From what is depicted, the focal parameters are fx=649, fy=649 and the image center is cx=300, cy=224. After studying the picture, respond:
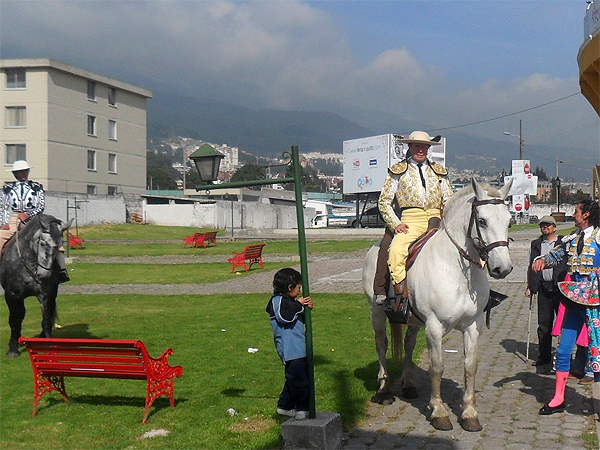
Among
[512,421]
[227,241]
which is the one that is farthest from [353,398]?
[227,241]

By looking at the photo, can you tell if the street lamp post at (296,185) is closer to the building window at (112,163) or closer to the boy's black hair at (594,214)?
the boy's black hair at (594,214)

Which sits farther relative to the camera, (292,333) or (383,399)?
(383,399)

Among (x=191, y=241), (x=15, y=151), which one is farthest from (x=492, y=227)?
(x=15, y=151)

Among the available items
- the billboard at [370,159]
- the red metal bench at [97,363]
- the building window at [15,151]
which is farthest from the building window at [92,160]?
the red metal bench at [97,363]

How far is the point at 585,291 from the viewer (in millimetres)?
7098

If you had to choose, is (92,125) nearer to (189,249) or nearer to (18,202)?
(189,249)

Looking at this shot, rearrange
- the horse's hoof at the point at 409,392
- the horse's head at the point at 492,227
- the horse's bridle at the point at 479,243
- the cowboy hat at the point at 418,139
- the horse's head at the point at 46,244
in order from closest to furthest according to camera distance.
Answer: the horse's head at the point at 492,227, the horse's bridle at the point at 479,243, the cowboy hat at the point at 418,139, the horse's hoof at the point at 409,392, the horse's head at the point at 46,244

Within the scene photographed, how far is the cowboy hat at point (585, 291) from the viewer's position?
7.07m

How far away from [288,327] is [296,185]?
1.49 metres

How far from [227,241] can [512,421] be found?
1569 inches

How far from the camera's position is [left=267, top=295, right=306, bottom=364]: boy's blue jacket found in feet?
22.1

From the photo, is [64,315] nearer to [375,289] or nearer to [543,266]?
[375,289]

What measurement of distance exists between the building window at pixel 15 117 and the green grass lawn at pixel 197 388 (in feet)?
159

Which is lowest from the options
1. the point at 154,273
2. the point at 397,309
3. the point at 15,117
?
the point at 154,273
